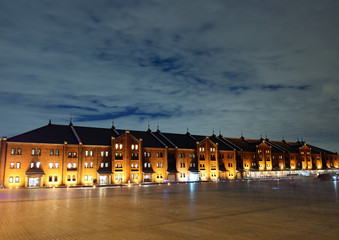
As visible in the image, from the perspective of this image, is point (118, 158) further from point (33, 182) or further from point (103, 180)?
point (33, 182)

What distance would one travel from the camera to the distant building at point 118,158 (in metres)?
60.8

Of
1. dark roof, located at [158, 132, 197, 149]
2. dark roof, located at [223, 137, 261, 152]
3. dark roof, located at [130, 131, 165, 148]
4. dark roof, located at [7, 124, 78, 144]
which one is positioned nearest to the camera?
dark roof, located at [7, 124, 78, 144]

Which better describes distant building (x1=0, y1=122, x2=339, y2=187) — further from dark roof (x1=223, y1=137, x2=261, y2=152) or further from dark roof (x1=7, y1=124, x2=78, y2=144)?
dark roof (x1=223, y1=137, x2=261, y2=152)

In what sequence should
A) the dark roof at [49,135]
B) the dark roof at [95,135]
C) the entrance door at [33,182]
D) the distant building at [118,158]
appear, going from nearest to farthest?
the entrance door at [33,182], the distant building at [118,158], the dark roof at [49,135], the dark roof at [95,135]

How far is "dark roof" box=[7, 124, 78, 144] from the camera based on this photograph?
6247 cm

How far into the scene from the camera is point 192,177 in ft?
277

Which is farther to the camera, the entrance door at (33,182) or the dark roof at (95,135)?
the dark roof at (95,135)

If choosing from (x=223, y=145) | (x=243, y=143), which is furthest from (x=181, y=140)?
(x=243, y=143)

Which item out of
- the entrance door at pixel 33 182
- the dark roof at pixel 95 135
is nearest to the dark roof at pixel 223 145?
the dark roof at pixel 95 135

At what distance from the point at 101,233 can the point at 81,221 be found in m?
3.85

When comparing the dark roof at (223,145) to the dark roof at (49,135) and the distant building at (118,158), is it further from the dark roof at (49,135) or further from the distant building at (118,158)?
the dark roof at (49,135)

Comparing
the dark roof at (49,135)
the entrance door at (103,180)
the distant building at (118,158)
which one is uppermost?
the dark roof at (49,135)

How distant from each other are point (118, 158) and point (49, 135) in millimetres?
17161

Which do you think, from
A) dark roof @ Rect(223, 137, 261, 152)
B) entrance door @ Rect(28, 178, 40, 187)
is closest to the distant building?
entrance door @ Rect(28, 178, 40, 187)
